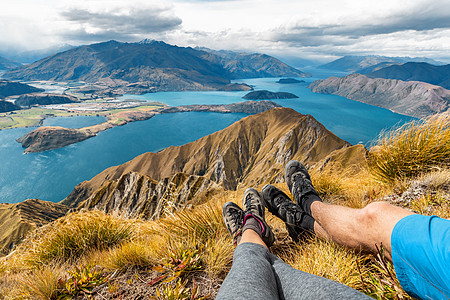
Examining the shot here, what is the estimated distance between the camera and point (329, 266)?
2.34 m

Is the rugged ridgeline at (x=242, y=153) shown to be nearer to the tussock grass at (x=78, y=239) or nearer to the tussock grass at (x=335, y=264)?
the tussock grass at (x=78, y=239)

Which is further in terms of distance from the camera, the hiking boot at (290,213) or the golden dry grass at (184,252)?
the hiking boot at (290,213)

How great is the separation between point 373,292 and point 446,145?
4170 millimetres

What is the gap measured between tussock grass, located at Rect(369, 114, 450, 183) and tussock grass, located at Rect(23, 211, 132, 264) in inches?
221

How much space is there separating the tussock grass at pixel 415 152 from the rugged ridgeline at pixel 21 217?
75846mm

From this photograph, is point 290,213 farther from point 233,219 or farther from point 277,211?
point 233,219

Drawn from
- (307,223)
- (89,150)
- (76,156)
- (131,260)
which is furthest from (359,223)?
(89,150)

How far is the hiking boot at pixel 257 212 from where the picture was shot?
3142mm

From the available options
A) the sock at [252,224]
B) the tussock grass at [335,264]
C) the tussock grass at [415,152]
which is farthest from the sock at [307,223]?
the tussock grass at [415,152]

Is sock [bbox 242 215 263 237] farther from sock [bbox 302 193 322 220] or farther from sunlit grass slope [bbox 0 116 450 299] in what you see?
sock [bbox 302 193 322 220]

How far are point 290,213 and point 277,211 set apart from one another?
481 mm

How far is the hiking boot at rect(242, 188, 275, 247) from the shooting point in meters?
3.14

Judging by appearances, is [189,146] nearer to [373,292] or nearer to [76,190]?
[76,190]

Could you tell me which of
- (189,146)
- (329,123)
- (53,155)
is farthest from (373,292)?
(329,123)
